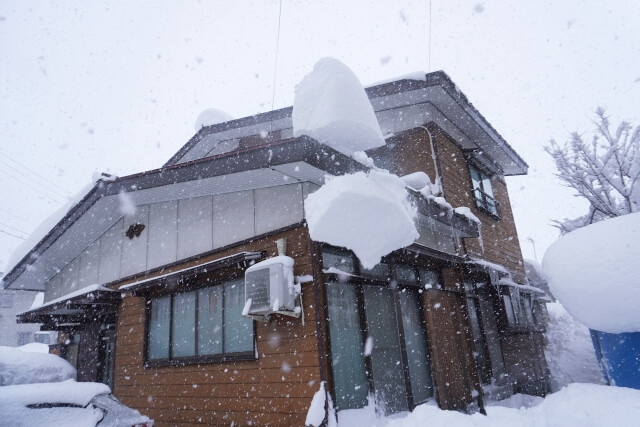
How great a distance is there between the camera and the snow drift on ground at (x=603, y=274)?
2.79 meters

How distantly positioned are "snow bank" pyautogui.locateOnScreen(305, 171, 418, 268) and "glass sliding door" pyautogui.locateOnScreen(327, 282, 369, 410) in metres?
1.55

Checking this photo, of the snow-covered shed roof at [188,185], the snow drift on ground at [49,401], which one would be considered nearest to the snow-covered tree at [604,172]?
the snow-covered shed roof at [188,185]

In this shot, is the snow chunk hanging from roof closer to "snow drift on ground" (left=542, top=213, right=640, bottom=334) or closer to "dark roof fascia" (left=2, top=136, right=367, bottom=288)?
"dark roof fascia" (left=2, top=136, right=367, bottom=288)

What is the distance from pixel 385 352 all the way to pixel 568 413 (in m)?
3.52

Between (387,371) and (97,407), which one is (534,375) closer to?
(387,371)

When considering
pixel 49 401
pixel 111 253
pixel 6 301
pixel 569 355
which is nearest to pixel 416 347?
pixel 49 401

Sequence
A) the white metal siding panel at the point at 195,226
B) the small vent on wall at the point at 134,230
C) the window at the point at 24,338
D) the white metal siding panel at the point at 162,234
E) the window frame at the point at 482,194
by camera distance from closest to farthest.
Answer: the white metal siding panel at the point at 195,226 → the white metal siding panel at the point at 162,234 → the small vent on wall at the point at 134,230 → the window frame at the point at 482,194 → the window at the point at 24,338

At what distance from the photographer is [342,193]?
12.9 ft

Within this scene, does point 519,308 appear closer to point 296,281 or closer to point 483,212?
point 483,212

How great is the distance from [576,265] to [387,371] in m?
3.85

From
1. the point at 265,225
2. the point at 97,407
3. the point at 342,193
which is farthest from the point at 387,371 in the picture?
the point at 97,407

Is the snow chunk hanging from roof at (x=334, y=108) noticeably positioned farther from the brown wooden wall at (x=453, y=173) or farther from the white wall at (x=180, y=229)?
the brown wooden wall at (x=453, y=173)

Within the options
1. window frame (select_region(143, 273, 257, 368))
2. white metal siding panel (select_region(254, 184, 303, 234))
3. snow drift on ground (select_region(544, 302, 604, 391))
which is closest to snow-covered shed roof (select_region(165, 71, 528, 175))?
white metal siding panel (select_region(254, 184, 303, 234))

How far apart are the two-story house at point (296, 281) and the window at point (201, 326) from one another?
0.11ft
